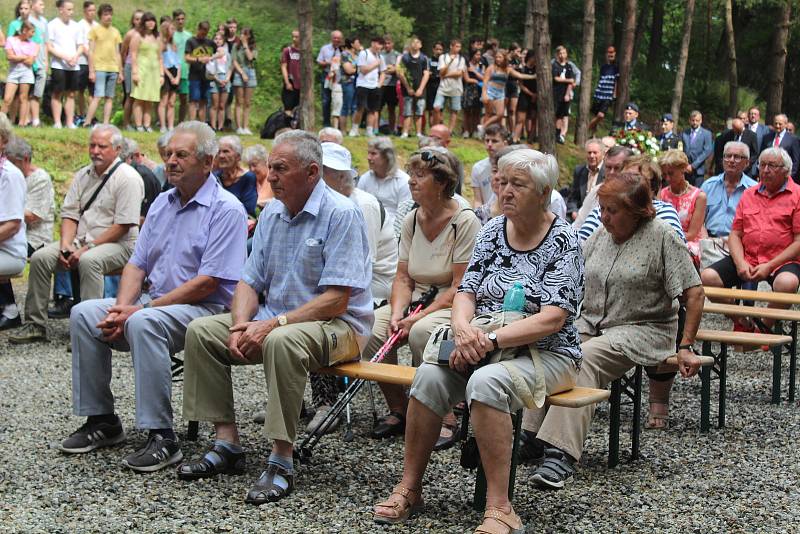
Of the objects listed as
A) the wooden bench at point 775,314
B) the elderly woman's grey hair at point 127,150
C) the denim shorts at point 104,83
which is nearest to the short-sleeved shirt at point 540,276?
the wooden bench at point 775,314

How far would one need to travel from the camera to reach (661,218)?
608cm

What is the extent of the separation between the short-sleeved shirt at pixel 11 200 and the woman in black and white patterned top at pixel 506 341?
16.5 ft

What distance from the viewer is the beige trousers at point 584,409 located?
505 centimetres

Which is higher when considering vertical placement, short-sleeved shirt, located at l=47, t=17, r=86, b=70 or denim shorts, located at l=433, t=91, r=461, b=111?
short-sleeved shirt, located at l=47, t=17, r=86, b=70

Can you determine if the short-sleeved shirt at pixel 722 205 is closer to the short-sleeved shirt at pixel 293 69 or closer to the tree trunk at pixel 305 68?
the tree trunk at pixel 305 68

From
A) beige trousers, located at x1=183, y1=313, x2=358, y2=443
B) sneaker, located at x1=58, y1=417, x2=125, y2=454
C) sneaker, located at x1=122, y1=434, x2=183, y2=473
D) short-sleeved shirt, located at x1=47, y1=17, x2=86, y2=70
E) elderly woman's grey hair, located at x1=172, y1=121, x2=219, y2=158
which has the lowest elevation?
sneaker, located at x1=58, y1=417, x2=125, y2=454

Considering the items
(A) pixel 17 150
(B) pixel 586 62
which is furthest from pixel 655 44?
(A) pixel 17 150

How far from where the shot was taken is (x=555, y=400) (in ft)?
14.7

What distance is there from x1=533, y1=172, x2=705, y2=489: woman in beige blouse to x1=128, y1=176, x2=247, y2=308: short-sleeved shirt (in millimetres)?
1908

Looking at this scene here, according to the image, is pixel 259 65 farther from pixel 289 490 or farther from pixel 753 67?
pixel 289 490

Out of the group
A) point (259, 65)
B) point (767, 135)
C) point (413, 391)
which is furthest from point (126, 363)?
point (259, 65)

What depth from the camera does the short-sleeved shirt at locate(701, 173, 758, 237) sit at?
32.1 ft

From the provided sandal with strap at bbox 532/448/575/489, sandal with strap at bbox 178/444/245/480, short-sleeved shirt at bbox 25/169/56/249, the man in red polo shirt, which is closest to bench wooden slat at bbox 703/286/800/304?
the man in red polo shirt

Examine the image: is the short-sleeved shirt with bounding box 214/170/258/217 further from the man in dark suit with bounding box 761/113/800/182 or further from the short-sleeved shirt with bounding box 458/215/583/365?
the man in dark suit with bounding box 761/113/800/182
